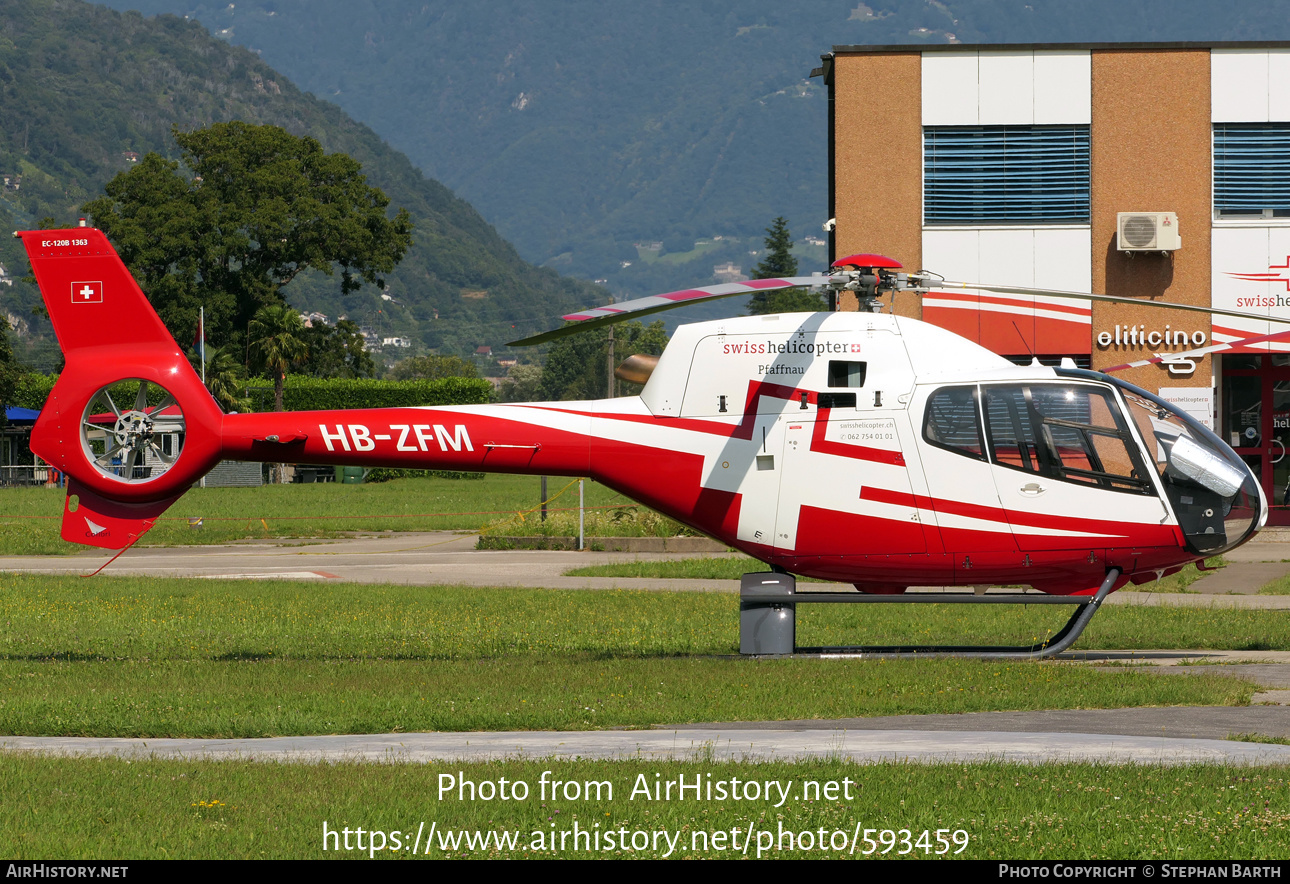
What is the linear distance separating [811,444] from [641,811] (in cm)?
751

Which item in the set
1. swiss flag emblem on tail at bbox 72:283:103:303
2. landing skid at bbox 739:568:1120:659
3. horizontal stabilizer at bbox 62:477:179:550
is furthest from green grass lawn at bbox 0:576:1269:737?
swiss flag emblem on tail at bbox 72:283:103:303

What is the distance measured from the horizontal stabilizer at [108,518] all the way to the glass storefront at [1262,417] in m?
24.8

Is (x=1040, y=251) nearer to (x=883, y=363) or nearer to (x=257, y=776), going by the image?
→ (x=883, y=363)

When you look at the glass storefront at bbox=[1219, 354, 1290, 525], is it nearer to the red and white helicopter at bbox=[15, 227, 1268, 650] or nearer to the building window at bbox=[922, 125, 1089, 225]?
the building window at bbox=[922, 125, 1089, 225]

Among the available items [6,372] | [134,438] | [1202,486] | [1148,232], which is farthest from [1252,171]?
[6,372]

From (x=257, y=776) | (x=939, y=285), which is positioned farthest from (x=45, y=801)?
(x=939, y=285)

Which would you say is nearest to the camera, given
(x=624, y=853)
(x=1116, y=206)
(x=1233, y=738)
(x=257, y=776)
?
(x=624, y=853)

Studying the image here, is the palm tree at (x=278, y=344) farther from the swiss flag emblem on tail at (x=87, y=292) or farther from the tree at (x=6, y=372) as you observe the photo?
the swiss flag emblem on tail at (x=87, y=292)

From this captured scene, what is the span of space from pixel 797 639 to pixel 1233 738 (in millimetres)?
7071

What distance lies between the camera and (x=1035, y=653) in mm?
14500

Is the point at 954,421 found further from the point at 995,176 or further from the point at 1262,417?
the point at 1262,417

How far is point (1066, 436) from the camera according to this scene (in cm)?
1445

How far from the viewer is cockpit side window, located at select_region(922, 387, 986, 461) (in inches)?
575

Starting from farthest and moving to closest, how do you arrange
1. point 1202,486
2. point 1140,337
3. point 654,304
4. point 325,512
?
1. point 325,512
2. point 1140,337
3. point 1202,486
4. point 654,304
